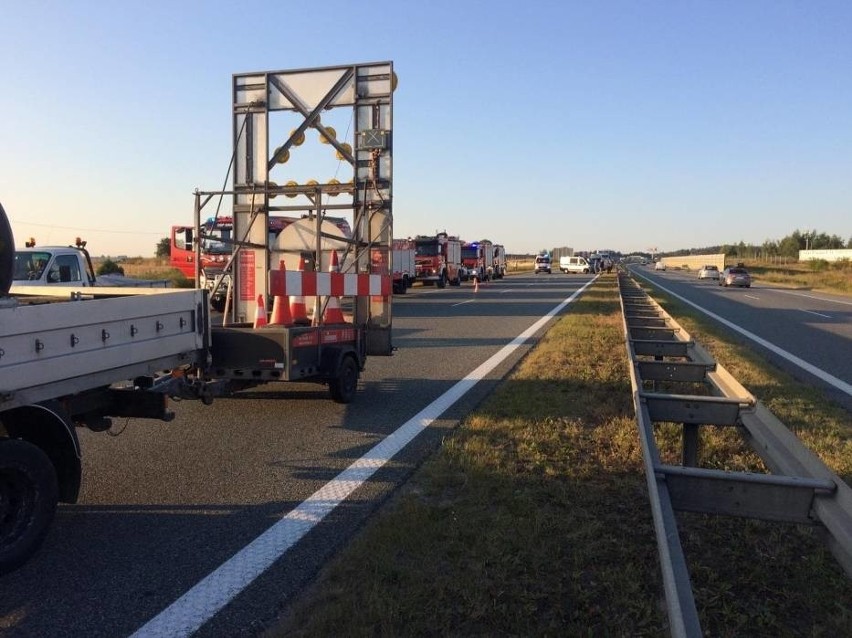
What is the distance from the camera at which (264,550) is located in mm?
4082

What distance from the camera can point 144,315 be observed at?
4.96 metres

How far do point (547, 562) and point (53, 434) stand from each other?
2.89 meters

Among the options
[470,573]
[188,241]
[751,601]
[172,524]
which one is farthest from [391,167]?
[751,601]

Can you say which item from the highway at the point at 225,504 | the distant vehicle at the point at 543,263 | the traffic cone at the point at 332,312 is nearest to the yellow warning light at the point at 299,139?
the traffic cone at the point at 332,312

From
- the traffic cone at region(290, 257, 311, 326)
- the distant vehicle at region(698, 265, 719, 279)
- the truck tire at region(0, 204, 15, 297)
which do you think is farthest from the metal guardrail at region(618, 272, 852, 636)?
the distant vehicle at region(698, 265, 719, 279)

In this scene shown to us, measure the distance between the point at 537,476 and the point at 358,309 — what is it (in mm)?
4156

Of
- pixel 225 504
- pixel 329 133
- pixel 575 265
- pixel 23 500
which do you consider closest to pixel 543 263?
pixel 575 265

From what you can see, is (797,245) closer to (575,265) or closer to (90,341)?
(575,265)

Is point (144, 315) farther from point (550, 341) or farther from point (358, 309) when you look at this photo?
point (550, 341)

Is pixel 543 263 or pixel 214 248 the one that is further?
pixel 543 263

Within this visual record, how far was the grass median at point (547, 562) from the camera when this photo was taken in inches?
126

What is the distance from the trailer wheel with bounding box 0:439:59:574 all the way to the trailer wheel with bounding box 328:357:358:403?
3840 millimetres

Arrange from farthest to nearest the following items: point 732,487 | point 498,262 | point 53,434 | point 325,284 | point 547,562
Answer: point 498,262 → point 325,284 → point 53,434 → point 547,562 → point 732,487

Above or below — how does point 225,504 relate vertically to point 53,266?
below
